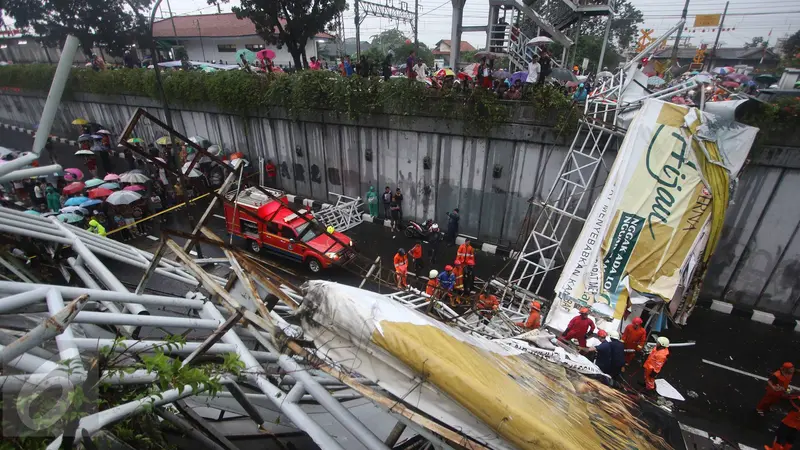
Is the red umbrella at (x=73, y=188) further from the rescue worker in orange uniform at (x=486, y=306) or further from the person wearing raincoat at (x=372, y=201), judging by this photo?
the rescue worker in orange uniform at (x=486, y=306)

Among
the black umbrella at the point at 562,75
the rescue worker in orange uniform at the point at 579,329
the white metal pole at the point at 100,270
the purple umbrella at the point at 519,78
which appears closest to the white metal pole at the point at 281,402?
the white metal pole at the point at 100,270

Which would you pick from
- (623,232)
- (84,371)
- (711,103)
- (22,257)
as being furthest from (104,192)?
(711,103)

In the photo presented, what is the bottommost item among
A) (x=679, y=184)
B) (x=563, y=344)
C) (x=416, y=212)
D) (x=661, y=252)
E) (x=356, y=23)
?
(x=416, y=212)

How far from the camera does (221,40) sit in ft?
136

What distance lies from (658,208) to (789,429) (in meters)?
4.59

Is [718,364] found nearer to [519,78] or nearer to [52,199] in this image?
[519,78]

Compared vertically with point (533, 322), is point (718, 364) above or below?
below

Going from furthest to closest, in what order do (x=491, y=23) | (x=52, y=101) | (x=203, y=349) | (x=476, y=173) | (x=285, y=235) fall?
1. (x=491, y=23)
2. (x=476, y=173)
3. (x=285, y=235)
4. (x=52, y=101)
5. (x=203, y=349)

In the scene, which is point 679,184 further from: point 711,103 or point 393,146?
point 393,146

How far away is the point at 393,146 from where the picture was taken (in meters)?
14.8

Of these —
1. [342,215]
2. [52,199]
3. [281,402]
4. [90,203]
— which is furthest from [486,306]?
[52,199]

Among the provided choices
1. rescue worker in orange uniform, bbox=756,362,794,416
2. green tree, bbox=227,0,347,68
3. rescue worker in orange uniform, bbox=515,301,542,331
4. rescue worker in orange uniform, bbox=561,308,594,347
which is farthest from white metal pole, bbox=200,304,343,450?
green tree, bbox=227,0,347,68

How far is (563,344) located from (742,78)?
62.3ft

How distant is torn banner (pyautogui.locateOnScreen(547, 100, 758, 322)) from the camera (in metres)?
8.30
